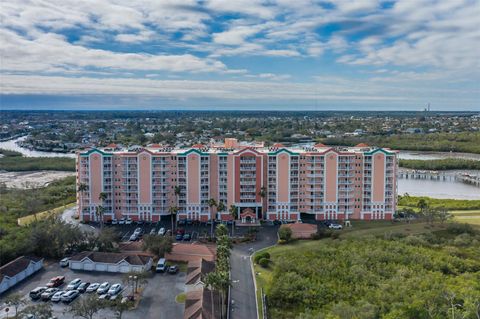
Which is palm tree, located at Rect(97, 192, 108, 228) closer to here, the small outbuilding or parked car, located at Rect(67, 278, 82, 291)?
the small outbuilding

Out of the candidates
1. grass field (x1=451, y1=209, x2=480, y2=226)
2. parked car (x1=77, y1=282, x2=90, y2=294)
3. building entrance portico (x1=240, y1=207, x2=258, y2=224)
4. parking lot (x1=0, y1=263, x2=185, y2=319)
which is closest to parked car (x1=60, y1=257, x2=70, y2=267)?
parking lot (x1=0, y1=263, x2=185, y2=319)

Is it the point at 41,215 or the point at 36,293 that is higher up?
the point at 41,215

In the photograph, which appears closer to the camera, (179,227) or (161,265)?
(161,265)

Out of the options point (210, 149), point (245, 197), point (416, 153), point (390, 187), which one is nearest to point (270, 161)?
point (245, 197)

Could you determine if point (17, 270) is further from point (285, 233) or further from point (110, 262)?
point (285, 233)

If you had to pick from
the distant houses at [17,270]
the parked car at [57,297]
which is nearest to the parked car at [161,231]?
the distant houses at [17,270]

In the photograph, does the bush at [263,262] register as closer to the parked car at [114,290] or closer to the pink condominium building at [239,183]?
the parked car at [114,290]

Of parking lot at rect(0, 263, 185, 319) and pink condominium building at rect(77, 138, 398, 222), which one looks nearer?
parking lot at rect(0, 263, 185, 319)

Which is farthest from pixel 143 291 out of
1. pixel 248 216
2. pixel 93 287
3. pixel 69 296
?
pixel 248 216
